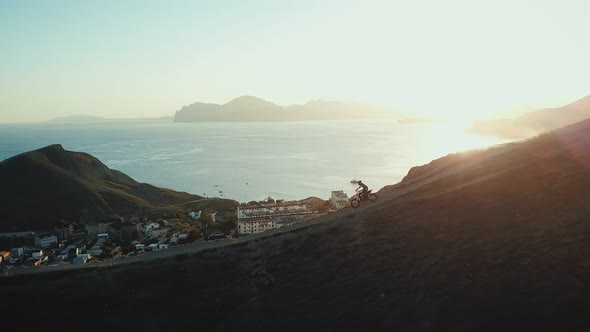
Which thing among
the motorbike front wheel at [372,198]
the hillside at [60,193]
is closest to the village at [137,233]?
the hillside at [60,193]

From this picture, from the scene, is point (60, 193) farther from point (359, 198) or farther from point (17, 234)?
point (359, 198)

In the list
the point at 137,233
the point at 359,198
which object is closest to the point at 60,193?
the point at 137,233

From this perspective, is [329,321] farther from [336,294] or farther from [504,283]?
[504,283]

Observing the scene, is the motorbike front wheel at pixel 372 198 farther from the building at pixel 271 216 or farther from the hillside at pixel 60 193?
the hillside at pixel 60 193

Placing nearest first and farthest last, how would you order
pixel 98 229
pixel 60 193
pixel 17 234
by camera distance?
pixel 98 229
pixel 17 234
pixel 60 193

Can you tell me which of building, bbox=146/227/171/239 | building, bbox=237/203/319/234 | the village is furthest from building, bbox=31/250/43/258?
building, bbox=237/203/319/234

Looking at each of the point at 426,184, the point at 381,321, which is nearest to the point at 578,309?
the point at 381,321
